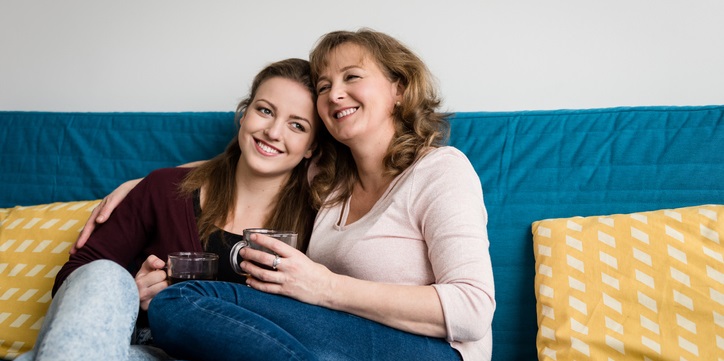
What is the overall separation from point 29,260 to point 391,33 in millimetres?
1253

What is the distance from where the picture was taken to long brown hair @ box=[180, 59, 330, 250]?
1.73 meters

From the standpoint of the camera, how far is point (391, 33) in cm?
211

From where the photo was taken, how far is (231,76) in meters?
2.27

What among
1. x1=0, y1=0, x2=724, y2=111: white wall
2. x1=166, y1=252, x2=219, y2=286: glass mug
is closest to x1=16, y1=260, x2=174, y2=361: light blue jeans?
x1=166, y1=252, x2=219, y2=286: glass mug

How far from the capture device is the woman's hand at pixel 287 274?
50.8 inches

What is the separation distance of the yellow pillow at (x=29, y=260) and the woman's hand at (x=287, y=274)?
31.6 inches

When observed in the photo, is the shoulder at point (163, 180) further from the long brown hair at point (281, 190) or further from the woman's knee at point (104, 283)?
the woman's knee at point (104, 283)

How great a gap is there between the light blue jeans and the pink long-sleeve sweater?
51cm

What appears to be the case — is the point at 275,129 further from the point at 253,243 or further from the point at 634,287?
the point at 634,287

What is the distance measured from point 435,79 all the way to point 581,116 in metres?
0.49

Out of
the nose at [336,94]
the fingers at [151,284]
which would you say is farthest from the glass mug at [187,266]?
the nose at [336,94]

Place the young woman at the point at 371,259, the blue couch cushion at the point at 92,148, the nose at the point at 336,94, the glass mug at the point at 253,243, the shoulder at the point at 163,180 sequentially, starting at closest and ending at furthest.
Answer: the young woman at the point at 371,259 < the glass mug at the point at 253,243 < the nose at the point at 336,94 < the shoulder at the point at 163,180 < the blue couch cushion at the point at 92,148

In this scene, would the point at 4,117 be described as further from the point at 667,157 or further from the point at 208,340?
the point at 667,157

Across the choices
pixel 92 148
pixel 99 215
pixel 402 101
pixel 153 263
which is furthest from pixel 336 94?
pixel 92 148
